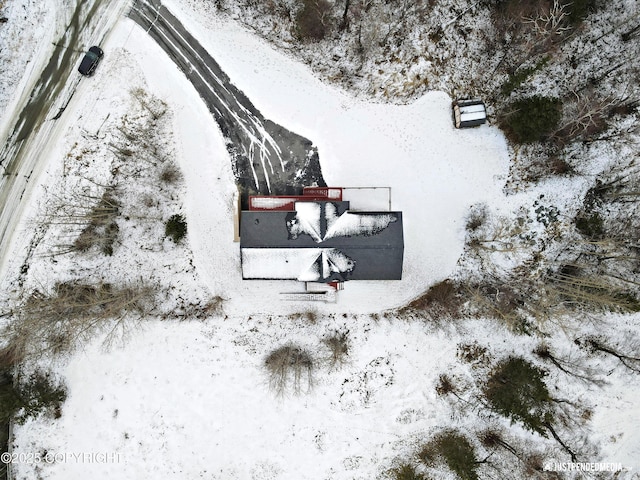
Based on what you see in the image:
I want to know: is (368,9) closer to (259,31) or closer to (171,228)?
(259,31)

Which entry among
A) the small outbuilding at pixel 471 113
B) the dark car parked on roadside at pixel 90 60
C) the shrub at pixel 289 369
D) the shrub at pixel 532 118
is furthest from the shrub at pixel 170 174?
the shrub at pixel 532 118

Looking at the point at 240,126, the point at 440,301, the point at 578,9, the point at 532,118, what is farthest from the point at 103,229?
the point at 578,9

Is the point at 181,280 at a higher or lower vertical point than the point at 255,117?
lower

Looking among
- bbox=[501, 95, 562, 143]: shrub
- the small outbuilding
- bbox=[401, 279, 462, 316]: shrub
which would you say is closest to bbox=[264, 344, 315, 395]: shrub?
bbox=[401, 279, 462, 316]: shrub

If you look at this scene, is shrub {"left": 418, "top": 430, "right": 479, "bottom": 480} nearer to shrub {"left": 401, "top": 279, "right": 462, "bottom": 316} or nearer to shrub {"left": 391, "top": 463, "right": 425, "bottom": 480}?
Result: shrub {"left": 391, "top": 463, "right": 425, "bottom": 480}

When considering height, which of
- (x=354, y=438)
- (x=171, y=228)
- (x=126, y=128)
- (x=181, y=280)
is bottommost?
(x=354, y=438)

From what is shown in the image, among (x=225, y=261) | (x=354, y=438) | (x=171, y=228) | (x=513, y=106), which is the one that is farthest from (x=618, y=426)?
(x=171, y=228)
